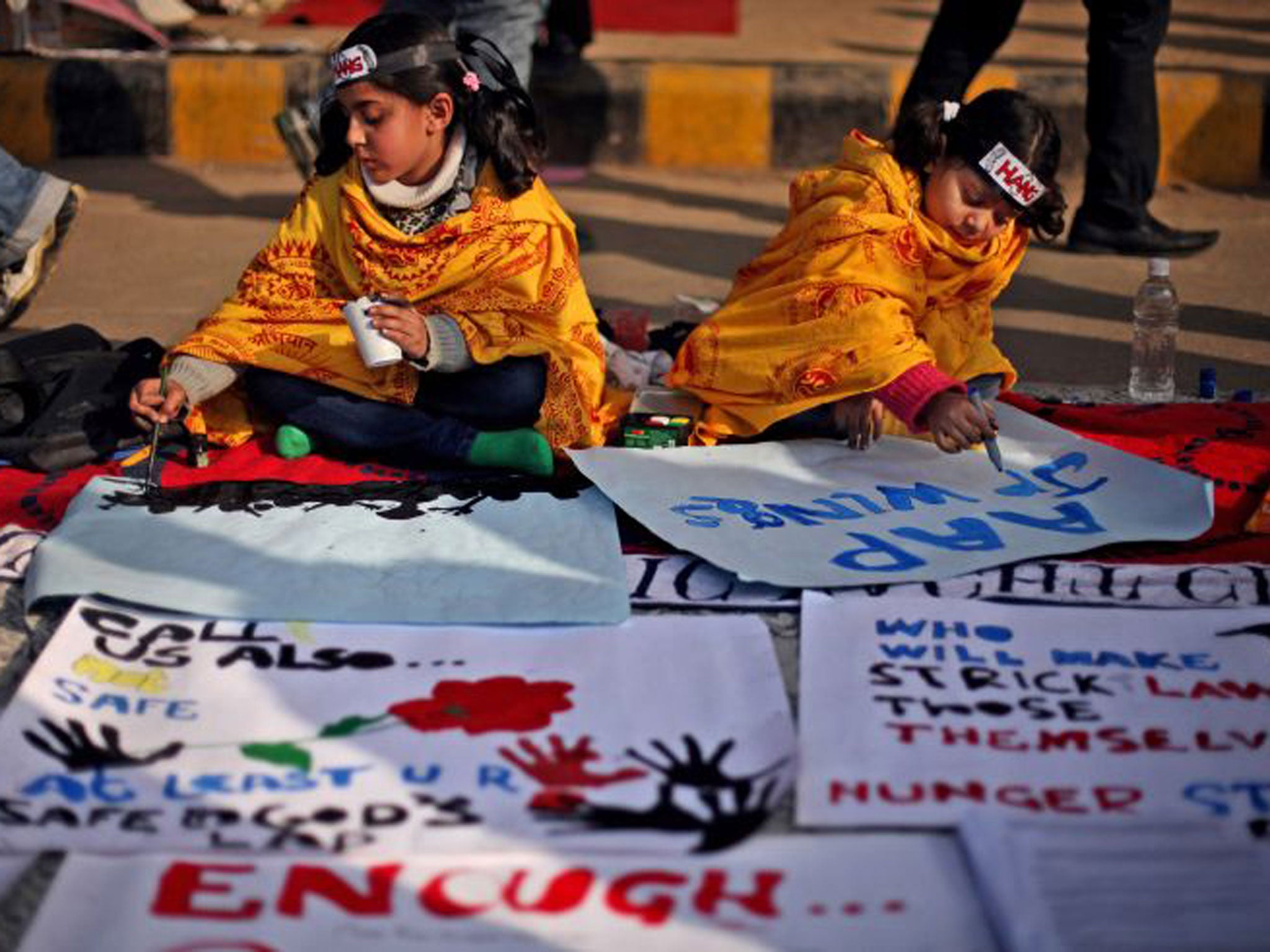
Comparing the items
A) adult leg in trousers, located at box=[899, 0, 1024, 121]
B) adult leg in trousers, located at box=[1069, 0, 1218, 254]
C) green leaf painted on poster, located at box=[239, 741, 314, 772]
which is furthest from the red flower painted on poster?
adult leg in trousers, located at box=[1069, 0, 1218, 254]

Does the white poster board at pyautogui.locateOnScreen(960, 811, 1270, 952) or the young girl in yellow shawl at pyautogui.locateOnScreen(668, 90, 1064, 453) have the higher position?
the young girl in yellow shawl at pyautogui.locateOnScreen(668, 90, 1064, 453)

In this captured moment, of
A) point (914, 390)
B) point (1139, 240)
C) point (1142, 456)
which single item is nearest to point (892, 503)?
point (914, 390)

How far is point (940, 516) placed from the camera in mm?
3182

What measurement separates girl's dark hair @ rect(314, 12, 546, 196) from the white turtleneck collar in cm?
3

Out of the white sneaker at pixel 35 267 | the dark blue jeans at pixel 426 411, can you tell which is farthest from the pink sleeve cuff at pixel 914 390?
the white sneaker at pixel 35 267

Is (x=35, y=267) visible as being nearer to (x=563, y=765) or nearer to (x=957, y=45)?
(x=957, y=45)

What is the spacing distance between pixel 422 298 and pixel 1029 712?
56.8 inches

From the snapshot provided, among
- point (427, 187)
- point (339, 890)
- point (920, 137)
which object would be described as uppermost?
point (920, 137)

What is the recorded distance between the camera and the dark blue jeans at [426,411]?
3.46 metres

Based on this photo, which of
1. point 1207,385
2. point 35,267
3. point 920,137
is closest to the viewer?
point 920,137

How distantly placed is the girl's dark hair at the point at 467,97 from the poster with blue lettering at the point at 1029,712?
3.47 feet

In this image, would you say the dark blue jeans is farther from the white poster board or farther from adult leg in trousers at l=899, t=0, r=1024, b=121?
adult leg in trousers at l=899, t=0, r=1024, b=121

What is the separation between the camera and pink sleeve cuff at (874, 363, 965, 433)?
3.24 metres

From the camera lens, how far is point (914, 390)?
326 cm
